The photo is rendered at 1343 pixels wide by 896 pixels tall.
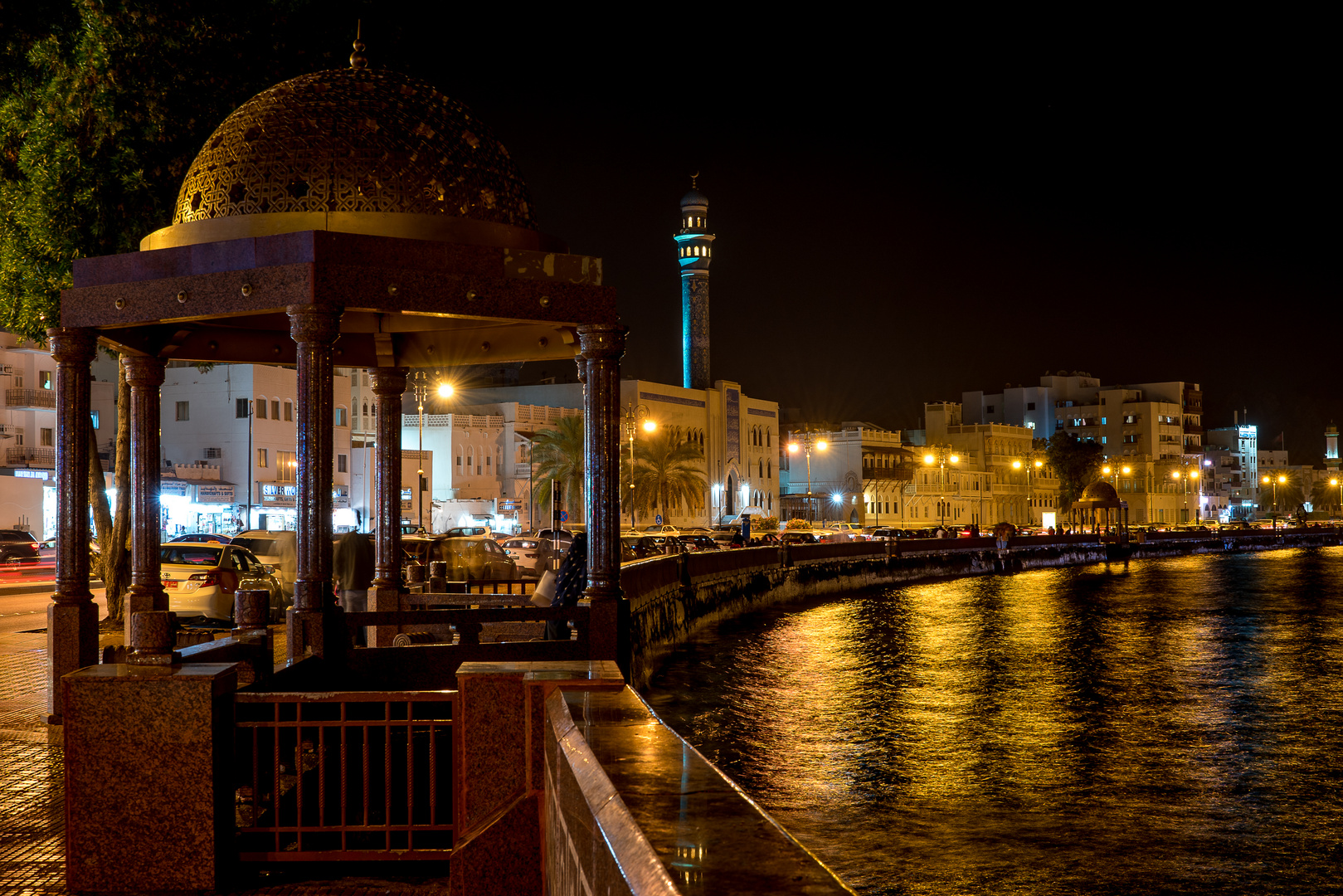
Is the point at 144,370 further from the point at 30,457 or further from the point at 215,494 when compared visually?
the point at 30,457

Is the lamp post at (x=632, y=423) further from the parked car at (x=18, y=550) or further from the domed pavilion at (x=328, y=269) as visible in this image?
the domed pavilion at (x=328, y=269)

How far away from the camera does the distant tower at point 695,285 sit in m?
104

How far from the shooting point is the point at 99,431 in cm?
6262

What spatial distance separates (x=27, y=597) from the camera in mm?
30391

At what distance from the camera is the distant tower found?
104125 mm

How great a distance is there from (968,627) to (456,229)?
2812cm

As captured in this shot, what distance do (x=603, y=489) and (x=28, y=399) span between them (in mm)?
52106

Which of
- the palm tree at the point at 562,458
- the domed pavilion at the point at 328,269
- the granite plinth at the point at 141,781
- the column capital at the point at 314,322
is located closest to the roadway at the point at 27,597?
the domed pavilion at the point at 328,269

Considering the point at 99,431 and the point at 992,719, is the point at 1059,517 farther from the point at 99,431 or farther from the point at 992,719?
the point at 992,719

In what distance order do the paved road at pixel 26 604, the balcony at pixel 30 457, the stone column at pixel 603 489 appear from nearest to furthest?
the stone column at pixel 603 489 → the paved road at pixel 26 604 → the balcony at pixel 30 457

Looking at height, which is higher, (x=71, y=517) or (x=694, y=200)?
(x=694, y=200)

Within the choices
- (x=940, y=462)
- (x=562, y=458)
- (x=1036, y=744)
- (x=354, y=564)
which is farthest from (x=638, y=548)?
(x=940, y=462)

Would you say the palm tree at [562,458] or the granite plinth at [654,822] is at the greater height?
the palm tree at [562,458]

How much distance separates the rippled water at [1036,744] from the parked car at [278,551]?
716 centimetres
